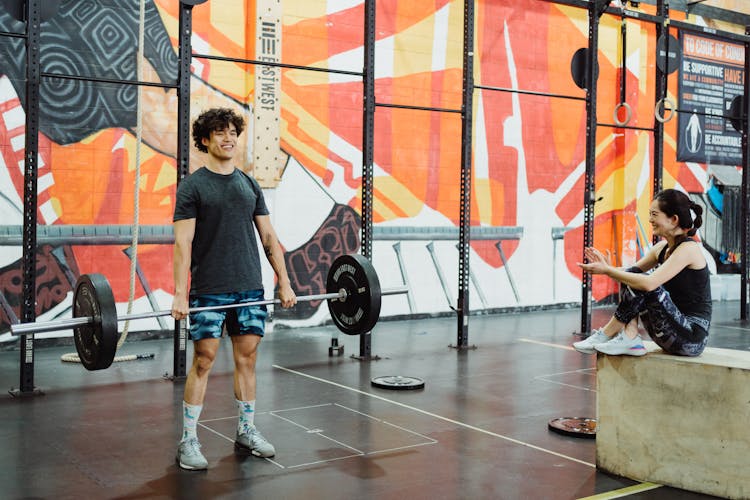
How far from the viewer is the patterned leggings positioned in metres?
2.81

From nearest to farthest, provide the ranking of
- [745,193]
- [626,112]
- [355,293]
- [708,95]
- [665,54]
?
[355,293] → [626,112] → [665,54] → [745,193] → [708,95]

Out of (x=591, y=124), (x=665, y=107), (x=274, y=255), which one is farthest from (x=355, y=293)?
(x=665, y=107)

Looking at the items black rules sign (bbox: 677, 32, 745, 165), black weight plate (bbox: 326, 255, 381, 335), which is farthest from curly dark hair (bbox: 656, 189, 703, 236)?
black rules sign (bbox: 677, 32, 745, 165)

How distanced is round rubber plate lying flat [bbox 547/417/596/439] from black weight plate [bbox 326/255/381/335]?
37.1 inches

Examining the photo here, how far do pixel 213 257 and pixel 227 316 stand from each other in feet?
0.83

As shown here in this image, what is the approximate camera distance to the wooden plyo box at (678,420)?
2613 mm

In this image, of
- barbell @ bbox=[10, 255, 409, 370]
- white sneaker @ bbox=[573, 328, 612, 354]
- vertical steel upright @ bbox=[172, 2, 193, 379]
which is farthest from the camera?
vertical steel upright @ bbox=[172, 2, 193, 379]

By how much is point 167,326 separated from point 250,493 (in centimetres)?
362

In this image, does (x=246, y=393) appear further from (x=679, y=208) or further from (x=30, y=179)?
(x=30, y=179)

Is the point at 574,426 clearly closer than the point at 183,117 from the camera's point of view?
Yes

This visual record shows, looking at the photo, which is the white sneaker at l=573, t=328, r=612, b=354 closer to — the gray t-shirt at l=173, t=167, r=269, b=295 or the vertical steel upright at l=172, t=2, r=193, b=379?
the gray t-shirt at l=173, t=167, r=269, b=295

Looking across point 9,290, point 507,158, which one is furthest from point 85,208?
point 507,158

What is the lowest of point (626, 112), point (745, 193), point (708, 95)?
point (745, 193)

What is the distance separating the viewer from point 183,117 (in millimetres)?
4484
